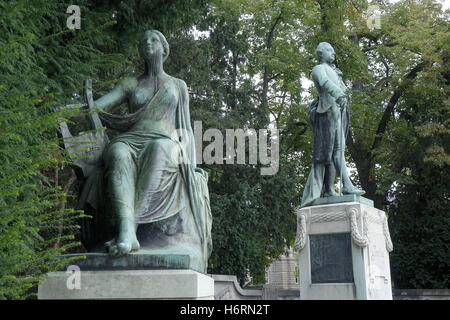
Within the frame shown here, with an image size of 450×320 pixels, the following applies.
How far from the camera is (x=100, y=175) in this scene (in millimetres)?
5043

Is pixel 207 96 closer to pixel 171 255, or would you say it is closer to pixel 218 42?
pixel 218 42

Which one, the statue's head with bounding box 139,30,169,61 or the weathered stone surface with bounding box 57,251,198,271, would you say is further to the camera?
the statue's head with bounding box 139,30,169,61

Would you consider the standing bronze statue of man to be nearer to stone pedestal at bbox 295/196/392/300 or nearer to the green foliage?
stone pedestal at bbox 295/196/392/300

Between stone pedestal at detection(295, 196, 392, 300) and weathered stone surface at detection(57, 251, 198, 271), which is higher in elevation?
stone pedestal at detection(295, 196, 392, 300)

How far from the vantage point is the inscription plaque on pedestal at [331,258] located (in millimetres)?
8844

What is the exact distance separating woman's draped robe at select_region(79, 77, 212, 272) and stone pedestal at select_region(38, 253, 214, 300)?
0.46 meters

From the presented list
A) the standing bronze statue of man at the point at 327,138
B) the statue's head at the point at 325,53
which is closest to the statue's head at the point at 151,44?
the standing bronze statue of man at the point at 327,138

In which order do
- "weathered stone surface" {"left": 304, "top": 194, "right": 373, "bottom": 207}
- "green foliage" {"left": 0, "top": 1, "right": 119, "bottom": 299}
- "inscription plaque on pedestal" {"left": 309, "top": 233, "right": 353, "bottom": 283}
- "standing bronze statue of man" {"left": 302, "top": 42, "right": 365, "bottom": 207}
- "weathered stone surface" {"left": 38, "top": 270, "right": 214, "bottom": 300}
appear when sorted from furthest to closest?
1. "standing bronze statue of man" {"left": 302, "top": 42, "right": 365, "bottom": 207}
2. "weathered stone surface" {"left": 304, "top": 194, "right": 373, "bottom": 207}
3. "inscription plaque on pedestal" {"left": 309, "top": 233, "right": 353, "bottom": 283}
4. "weathered stone surface" {"left": 38, "top": 270, "right": 214, "bottom": 300}
5. "green foliage" {"left": 0, "top": 1, "right": 119, "bottom": 299}

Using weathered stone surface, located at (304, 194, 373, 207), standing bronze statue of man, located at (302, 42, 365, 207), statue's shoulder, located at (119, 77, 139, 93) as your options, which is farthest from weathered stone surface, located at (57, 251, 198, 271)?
standing bronze statue of man, located at (302, 42, 365, 207)

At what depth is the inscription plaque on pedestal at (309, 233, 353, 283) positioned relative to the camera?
8.84 meters

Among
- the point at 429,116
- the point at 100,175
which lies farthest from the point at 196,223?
the point at 429,116

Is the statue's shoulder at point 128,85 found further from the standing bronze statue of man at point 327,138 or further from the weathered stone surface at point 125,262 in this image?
the standing bronze statue of man at point 327,138

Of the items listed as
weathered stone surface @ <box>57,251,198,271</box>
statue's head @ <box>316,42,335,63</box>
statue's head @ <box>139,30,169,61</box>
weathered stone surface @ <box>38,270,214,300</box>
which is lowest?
weathered stone surface @ <box>38,270,214,300</box>

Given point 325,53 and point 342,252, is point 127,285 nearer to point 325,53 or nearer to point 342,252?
point 342,252
